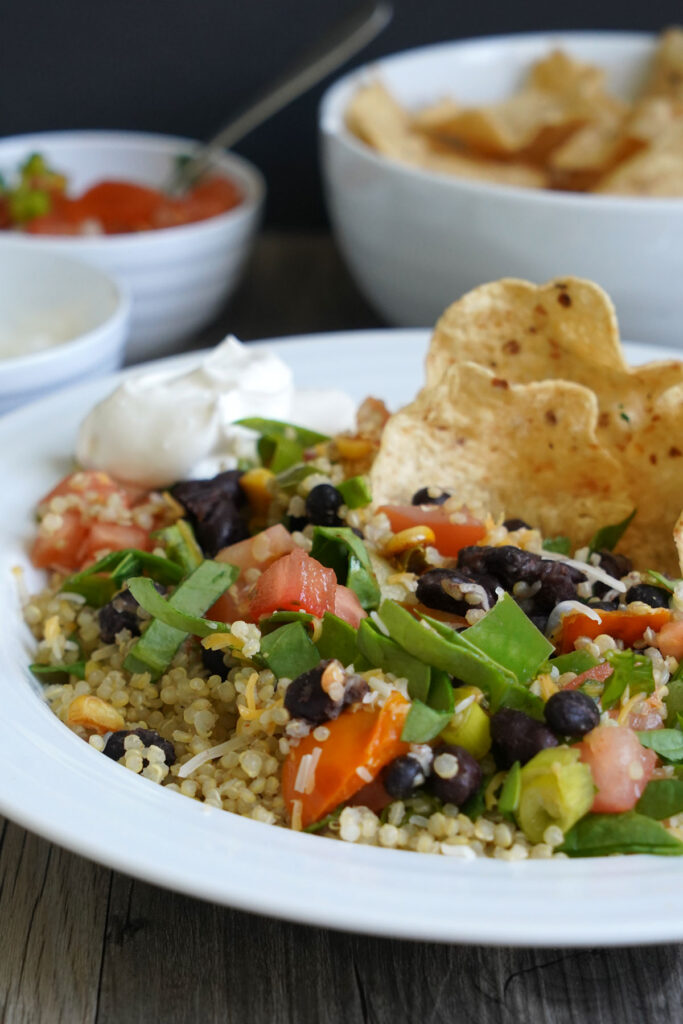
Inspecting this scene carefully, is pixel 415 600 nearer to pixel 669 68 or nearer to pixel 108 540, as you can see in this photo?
pixel 108 540

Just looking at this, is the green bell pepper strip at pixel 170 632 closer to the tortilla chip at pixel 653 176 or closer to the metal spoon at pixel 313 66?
the tortilla chip at pixel 653 176

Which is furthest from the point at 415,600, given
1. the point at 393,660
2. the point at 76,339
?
the point at 76,339

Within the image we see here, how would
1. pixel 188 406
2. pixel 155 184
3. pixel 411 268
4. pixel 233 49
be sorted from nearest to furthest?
1. pixel 188 406
2. pixel 411 268
3. pixel 155 184
4. pixel 233 49

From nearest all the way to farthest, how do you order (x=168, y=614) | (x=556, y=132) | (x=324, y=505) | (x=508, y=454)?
(x=168, y=614), (x=324, y=505), (x=508, y=454), (x=556, y=132)

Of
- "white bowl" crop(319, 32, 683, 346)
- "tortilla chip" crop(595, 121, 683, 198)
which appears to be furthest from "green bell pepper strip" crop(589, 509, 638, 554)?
"tortilla chip" crop(595, 121, 683, 198)

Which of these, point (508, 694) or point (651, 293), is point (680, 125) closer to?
point (651, 293)

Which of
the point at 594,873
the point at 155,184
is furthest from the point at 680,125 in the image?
the point at 594,873
